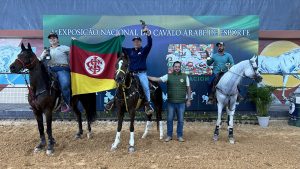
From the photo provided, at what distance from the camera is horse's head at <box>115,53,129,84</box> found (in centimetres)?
653

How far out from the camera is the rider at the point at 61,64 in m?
7.32

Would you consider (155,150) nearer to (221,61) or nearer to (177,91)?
(177,91)

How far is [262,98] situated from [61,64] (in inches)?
254

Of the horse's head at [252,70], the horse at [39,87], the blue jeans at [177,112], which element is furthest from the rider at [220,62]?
the horse at [39,87]

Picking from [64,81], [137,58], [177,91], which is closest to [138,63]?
[137,58]

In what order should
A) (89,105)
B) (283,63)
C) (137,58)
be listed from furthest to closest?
(283,63) → (89,105) → (137,58)

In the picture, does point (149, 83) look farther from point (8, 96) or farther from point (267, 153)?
point (8, 96)

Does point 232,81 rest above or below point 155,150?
above

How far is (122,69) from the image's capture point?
661 cm

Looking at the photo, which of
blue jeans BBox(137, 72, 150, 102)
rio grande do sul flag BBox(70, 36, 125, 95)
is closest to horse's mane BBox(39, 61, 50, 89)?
rio grande do sul flag BBox(70, 36, 125, 95)

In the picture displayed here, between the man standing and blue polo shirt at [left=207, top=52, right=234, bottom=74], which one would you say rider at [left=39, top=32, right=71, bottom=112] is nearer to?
the man standing

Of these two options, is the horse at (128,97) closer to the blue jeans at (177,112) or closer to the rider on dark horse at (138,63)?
the rider on dark horse at (138,63)

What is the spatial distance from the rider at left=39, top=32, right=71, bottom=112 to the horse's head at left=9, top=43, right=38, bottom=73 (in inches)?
27.1

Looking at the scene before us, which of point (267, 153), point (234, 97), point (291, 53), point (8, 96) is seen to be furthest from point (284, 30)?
point (8, 96)
